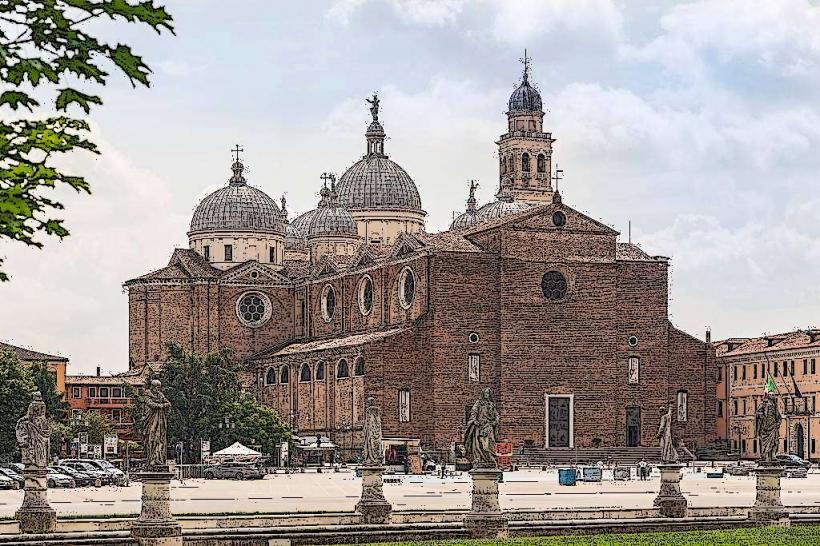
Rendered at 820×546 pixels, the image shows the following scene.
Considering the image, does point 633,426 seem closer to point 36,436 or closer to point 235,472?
point 235,472

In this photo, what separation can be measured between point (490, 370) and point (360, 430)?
291 inches

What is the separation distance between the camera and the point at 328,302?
104 metres

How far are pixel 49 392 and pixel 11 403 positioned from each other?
40.7 feet

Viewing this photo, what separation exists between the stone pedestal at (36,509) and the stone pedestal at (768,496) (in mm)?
14633

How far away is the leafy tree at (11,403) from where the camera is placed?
2869 inches

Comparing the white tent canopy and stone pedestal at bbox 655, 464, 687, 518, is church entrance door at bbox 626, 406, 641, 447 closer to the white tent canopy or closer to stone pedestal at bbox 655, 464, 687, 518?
the white tent canopy

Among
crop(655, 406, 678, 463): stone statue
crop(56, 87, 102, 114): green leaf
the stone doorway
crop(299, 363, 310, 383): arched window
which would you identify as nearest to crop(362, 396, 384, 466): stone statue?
crop(655, 406, 678, 463): stone statue

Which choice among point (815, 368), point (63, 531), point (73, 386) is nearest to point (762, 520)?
point (63, 531)

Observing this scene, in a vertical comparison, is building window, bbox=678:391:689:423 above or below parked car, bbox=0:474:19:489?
above

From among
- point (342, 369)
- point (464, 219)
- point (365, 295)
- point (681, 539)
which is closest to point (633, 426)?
point (342, 369)

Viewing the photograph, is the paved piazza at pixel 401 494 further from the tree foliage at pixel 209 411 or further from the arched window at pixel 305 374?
the arched window at pixel 305 374

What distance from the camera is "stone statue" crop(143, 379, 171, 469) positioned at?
1313 inches

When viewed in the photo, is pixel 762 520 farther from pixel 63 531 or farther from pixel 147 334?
pixel 147 334

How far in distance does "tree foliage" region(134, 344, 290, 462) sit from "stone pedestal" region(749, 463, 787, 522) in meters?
45.9
